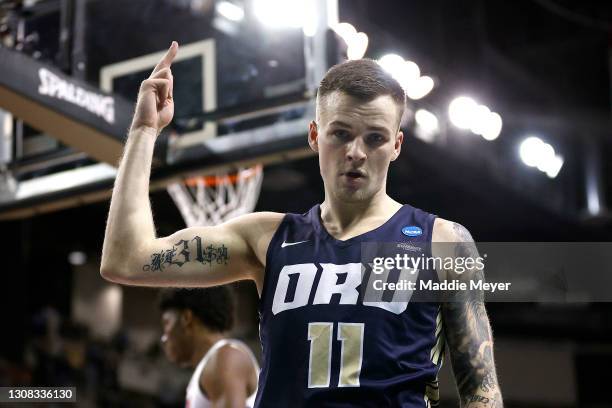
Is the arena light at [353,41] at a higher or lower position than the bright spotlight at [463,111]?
lower

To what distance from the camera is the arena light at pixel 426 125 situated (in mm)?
8906

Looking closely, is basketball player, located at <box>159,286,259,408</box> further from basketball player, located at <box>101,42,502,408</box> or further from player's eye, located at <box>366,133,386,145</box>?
player's eye, located at <box>366,133,386,145</box>

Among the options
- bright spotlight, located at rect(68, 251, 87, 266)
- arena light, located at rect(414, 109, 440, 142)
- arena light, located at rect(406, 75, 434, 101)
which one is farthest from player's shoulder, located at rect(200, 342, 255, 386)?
bright spotlight, located at rect(68, 251, 87, 266)

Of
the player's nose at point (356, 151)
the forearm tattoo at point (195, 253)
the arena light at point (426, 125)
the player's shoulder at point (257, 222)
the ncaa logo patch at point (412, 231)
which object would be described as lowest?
the forearm tattoo at point (195, 253)

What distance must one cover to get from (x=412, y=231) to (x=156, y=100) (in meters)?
0.79

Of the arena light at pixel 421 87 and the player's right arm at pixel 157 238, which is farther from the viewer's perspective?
the arena light at pixel 421 87

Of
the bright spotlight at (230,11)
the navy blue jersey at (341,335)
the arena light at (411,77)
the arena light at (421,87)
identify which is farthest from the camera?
the arena light at (421,87)

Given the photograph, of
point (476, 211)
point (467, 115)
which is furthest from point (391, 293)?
point (476, 211)

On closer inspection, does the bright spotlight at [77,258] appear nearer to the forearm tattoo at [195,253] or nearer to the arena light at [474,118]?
the arena light at [474,118]

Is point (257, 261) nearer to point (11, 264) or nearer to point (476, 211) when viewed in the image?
point (11, 264)

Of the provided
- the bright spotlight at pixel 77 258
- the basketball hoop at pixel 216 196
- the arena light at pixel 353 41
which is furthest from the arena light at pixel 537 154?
the bright spotlight at pixel 77 258

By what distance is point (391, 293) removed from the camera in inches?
94.6

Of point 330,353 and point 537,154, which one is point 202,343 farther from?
point 537,154

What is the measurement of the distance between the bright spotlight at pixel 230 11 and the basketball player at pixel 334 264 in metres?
4.05
